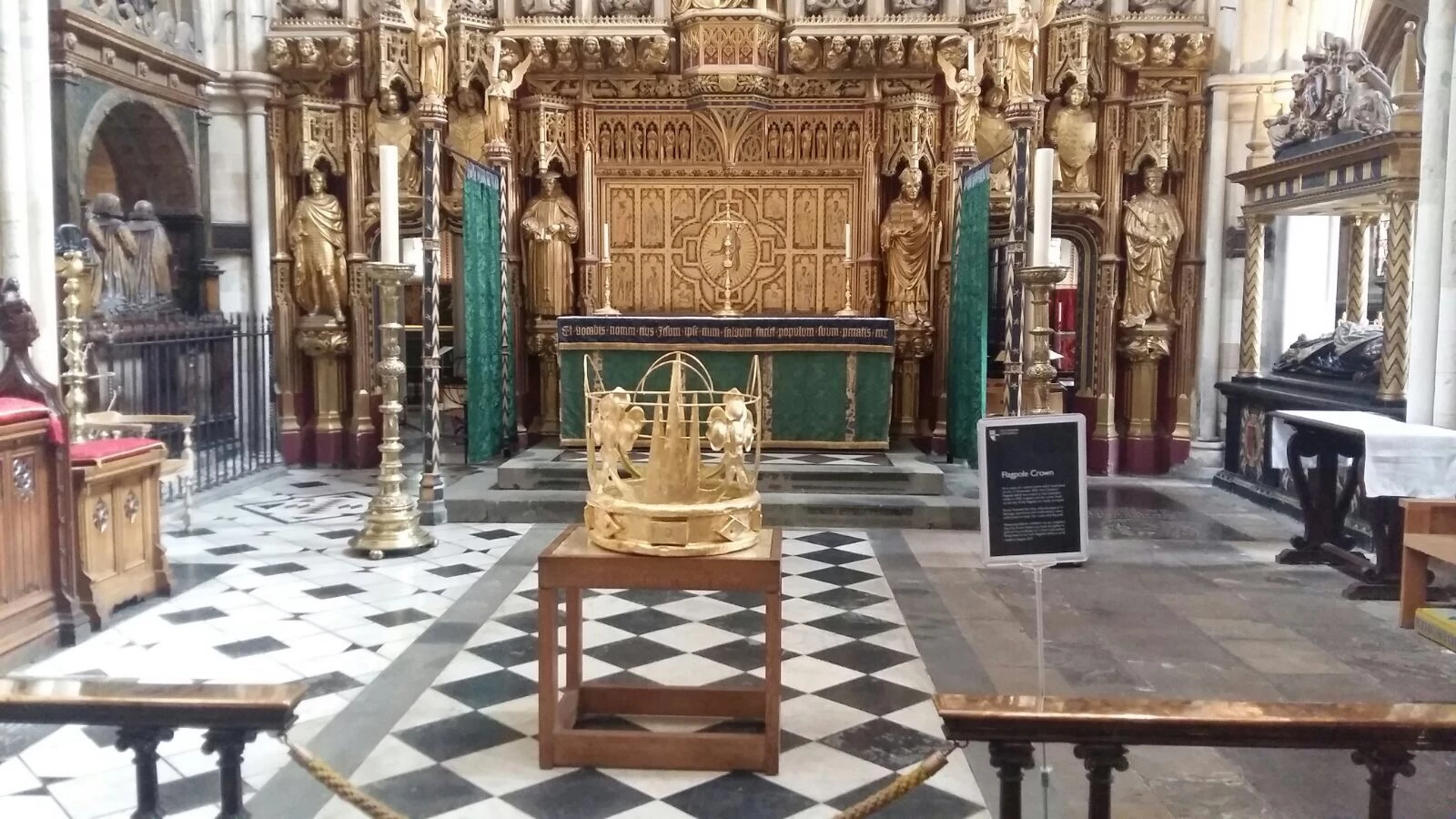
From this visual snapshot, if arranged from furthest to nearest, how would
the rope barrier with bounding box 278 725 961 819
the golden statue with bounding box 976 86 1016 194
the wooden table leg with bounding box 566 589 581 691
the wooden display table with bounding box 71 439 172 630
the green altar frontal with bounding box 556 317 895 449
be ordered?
the golden statue with bounding box 976 86 1016 194
the green altar frontal with bounding box 556 317 895 449
the wooden display table with bounding box 71 439 172 630
the wooden table leg with bounding box 566 589 581 691
the rope barrier with bounding box 278 725 961 819

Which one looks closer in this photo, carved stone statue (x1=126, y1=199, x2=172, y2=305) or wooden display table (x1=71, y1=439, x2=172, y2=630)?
wooden display table (x1=71, y1=439, x2=172, y2=630)

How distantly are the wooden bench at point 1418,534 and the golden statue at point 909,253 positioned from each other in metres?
5.35

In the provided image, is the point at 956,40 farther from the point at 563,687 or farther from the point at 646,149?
the point at 563,687

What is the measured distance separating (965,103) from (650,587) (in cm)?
699

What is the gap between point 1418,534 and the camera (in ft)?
15.9

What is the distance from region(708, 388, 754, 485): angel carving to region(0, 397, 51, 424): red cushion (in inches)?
118

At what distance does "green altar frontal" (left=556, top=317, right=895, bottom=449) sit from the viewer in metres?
8.71

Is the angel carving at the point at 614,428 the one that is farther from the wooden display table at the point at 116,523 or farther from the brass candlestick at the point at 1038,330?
the brass candlestick at the point at 1038,330

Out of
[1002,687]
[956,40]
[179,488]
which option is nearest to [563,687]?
[1002,687]

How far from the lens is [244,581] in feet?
18.5

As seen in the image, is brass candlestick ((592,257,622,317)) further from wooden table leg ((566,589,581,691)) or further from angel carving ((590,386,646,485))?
angel carving ((590,386,646,485))

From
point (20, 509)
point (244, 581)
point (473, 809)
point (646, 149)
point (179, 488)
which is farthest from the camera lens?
point (646, 149)

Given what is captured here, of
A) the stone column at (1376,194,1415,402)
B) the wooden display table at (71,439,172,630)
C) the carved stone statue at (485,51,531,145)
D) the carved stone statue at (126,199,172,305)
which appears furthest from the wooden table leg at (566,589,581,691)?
the carved stone statue at (126,199,172,305)

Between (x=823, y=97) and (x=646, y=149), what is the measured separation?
5.71ft
